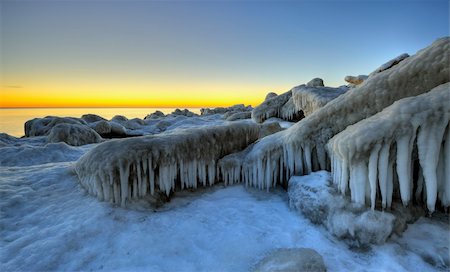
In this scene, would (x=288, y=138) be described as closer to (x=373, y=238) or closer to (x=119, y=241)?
(x=373, y=238)

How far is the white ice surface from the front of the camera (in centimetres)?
432

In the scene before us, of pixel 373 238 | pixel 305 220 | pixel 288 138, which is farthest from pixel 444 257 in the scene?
pixel 288 138

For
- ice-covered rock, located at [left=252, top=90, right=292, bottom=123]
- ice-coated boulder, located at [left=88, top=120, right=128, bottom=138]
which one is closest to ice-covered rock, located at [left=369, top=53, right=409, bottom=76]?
ice-covered rock, located at [left=252, top=90, right=292, bottom=123]

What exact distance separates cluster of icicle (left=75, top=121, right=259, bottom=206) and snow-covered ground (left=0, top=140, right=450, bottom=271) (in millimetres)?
438

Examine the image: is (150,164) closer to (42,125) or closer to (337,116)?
(337,116)

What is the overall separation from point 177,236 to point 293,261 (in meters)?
2.24

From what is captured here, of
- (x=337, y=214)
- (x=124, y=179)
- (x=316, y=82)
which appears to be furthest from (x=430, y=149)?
(x=316, y=82)

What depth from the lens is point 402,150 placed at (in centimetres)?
438

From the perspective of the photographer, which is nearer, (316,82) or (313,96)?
(313,96)

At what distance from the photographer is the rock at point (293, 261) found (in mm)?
3826

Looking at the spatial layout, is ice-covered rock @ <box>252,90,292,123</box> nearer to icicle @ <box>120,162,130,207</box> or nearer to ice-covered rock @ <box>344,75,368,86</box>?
ice-covered rock @ <box>344,75,368,86</box>

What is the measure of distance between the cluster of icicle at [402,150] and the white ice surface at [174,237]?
93 centimetres

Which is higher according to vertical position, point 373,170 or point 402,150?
point 402,150

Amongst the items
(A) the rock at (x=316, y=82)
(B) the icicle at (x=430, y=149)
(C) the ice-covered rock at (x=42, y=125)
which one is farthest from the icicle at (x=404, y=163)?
(C) the ice-covered rock at (x=42, y=125)
